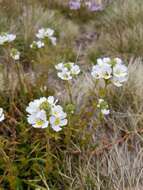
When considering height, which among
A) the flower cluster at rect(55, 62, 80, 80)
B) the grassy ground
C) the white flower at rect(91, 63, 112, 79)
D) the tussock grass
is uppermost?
the white flower at rect(91, 63, 112, 79)

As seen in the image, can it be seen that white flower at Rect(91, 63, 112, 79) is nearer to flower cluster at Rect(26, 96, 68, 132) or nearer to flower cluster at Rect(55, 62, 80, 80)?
flower cluster at Rect(55, 62, 80, 80)

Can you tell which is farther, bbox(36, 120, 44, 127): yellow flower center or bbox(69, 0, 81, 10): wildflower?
bbox(69, 0, 81, 10): wildflower

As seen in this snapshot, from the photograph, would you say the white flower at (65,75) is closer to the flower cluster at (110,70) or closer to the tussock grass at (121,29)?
the flower cluster at (110,70)

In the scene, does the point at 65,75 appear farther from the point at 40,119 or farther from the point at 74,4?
the point at 74,4

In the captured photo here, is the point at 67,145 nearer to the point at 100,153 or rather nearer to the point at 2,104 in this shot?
the point at 100,153

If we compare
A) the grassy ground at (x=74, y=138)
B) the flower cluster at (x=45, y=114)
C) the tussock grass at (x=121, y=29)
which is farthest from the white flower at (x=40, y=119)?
the tussock grass at (x=121, y=29)

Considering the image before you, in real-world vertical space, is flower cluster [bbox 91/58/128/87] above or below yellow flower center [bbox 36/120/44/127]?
above

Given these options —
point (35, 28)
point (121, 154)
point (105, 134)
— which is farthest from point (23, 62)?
point (121, 154)

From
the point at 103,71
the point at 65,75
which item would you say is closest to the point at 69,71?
the point at 65,75

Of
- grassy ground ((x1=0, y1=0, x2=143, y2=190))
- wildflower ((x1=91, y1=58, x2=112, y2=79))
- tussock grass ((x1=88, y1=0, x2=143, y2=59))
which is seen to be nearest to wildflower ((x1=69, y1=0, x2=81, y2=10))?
tussock grass ((x1=88, y1=0, x2=143, y2=59))
